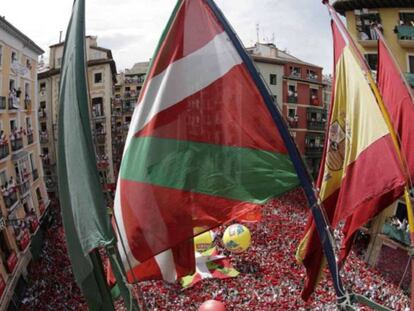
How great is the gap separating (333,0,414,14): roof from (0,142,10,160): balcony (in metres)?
20.8

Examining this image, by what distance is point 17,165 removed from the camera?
76.8 feet

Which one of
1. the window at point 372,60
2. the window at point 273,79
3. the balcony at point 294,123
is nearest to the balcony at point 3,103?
the window at point 372,60

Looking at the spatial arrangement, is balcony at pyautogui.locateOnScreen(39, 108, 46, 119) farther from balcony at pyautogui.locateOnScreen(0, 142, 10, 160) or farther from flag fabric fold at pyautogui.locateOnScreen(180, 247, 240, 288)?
flag fabric fold at pyautogui.locateOnScreen(180, 247, 240, 288)

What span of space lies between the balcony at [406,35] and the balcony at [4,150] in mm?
22499

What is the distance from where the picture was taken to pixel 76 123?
4059mm

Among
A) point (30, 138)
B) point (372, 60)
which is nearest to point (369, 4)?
point (372, 60)

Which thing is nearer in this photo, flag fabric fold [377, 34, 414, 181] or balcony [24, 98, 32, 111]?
flag fabric fold [377, 34, 414, 181]

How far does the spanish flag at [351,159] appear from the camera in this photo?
216 inches

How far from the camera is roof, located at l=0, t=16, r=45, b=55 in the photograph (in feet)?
70.6

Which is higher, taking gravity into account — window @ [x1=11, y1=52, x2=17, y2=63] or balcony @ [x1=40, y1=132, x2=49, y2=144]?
window @ [x1=11, y1=52, x2=17, y2=63]

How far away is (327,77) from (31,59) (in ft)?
126

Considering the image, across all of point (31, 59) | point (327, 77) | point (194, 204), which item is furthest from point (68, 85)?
point (327, 77)

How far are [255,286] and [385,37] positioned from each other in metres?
16.2

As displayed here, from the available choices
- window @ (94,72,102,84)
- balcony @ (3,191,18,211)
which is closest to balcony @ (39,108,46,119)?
window @ (94,72,102,84)
